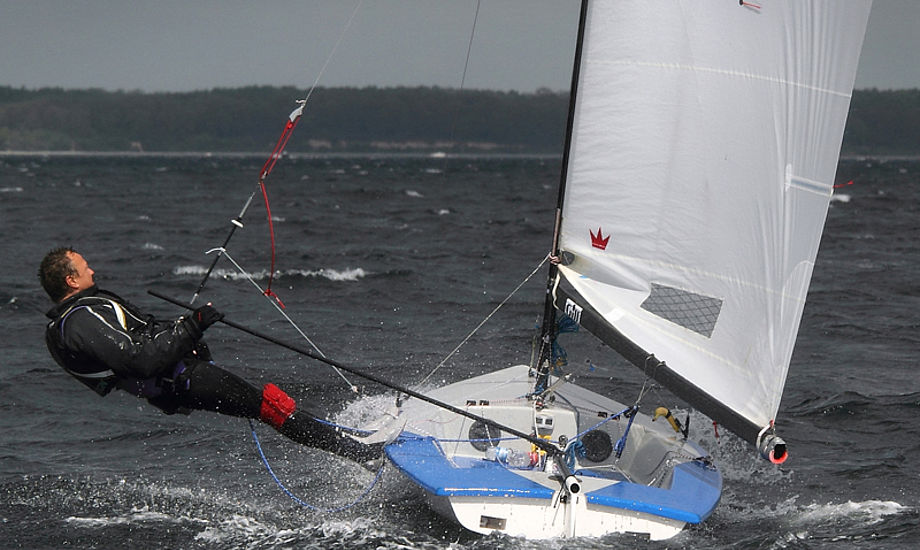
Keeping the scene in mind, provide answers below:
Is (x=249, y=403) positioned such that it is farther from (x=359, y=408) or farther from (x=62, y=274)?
(x=359, y=408)

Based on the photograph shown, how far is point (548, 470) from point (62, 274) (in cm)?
278

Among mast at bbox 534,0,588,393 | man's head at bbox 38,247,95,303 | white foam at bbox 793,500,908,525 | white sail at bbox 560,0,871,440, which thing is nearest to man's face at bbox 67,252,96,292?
man's head at bbox 38,247,95,303

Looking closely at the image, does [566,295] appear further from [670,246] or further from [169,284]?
[169,284]

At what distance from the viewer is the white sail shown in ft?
18.4

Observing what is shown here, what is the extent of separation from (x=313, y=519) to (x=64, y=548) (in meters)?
1.43

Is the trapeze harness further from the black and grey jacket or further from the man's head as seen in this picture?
the man's head

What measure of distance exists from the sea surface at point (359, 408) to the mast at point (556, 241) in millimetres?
1264

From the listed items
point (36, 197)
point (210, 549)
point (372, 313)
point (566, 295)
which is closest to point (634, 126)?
point (566, 295)

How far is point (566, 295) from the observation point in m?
6.56

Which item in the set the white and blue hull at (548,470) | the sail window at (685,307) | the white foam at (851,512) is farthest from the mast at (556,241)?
the white foam at (851,512)

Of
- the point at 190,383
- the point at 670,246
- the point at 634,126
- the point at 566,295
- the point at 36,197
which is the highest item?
the point at 634,126

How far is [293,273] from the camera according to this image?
56.3ft

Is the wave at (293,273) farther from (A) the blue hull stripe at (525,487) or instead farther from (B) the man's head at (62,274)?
(B) the man's head at (62,274)

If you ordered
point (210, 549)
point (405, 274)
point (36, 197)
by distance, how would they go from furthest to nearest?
point (36, 197) < point (405, 274) < point (210, 549)
